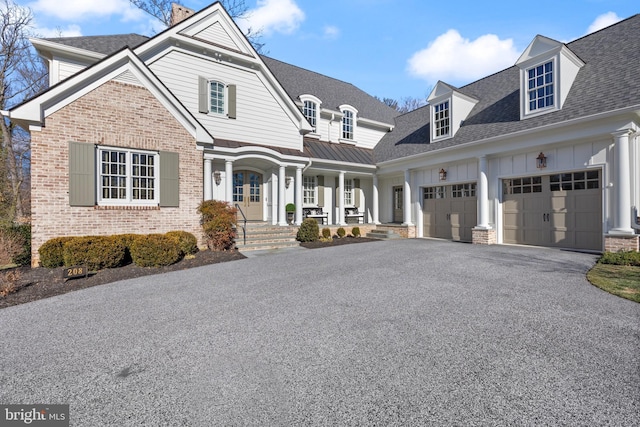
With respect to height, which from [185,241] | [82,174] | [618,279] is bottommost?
[618,279]

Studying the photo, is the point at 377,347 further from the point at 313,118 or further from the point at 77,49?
the point at 313,118

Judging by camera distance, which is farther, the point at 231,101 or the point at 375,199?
the point at 375,199

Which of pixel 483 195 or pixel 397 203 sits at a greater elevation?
pixel 483 195

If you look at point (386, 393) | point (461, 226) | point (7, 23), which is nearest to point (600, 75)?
point (461, 226)

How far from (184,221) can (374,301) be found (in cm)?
764

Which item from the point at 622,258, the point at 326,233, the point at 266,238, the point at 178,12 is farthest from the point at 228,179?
the point at 622,258

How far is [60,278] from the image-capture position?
7023 mm

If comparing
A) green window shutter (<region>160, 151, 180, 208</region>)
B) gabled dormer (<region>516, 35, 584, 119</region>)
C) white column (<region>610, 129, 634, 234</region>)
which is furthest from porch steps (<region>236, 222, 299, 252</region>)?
white column (<region>610, 129, 634, 234</region>)

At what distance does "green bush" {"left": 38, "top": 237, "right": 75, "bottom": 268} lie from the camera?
7.89m

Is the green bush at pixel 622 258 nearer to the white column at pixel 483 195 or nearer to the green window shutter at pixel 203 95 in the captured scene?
the white column at pixel 483 195

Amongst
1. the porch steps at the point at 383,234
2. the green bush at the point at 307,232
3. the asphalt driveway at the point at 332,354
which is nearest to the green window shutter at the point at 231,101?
the green bush at the point at 307,232

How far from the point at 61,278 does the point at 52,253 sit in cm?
142

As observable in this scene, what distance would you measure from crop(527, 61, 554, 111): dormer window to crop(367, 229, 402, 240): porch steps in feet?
24.8

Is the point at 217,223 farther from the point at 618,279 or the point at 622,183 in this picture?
the point at 622,183
